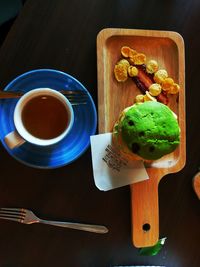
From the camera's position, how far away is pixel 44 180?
835 mm

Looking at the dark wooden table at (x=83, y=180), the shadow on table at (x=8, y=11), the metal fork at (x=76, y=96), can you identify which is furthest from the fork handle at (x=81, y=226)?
the shadow on table at (x=8, y=11)

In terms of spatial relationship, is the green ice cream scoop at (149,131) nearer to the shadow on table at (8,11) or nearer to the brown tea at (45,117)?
the brown tea at (45,117)

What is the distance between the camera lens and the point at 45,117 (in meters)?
0.81

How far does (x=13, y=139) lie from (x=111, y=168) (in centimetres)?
21

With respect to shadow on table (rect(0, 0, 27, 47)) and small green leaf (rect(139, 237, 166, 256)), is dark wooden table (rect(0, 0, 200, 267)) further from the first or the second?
shadow on table (rect(0, 0, 27, 47))

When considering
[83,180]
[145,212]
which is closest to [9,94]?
[83,180]

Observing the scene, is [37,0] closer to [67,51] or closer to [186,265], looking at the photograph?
[67,51]

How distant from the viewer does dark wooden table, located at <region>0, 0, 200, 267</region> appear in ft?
2.72

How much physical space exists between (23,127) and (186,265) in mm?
461

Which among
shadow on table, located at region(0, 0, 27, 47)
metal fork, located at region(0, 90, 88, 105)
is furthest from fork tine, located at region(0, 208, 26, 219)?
shadow on table, located at region(0, 0, 27, 47)

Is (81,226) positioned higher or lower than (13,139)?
lower

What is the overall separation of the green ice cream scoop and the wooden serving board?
0.31 feet

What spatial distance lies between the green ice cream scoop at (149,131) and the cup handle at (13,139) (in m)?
0.19

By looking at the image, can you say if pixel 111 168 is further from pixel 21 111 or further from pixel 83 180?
pixel 21 111
